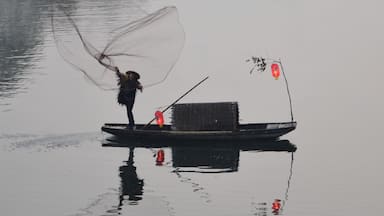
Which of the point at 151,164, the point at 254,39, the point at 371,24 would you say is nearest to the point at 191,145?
the point at 151,164

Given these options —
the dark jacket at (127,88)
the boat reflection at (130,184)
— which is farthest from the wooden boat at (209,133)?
the boat reflection at (130,184)

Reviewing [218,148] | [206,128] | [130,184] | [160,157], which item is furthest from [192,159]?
[130,184]

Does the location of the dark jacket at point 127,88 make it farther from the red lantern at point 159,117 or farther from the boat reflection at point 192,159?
the boat reflection at point 192,159

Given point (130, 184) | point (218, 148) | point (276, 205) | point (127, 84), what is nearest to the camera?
point (276, 205)

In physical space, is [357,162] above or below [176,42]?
below

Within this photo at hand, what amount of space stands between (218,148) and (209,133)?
2.70ft

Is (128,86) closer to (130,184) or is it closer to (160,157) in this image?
(160,157)

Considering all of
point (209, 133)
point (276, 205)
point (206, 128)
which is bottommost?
point (276, 205)

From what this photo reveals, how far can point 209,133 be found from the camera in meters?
42.8

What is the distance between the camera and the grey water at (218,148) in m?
34.8

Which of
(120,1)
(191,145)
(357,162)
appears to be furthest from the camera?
(120,1)

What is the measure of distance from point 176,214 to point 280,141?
1310 cm

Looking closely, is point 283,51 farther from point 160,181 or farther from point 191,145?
point 160,181

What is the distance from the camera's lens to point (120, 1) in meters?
115
